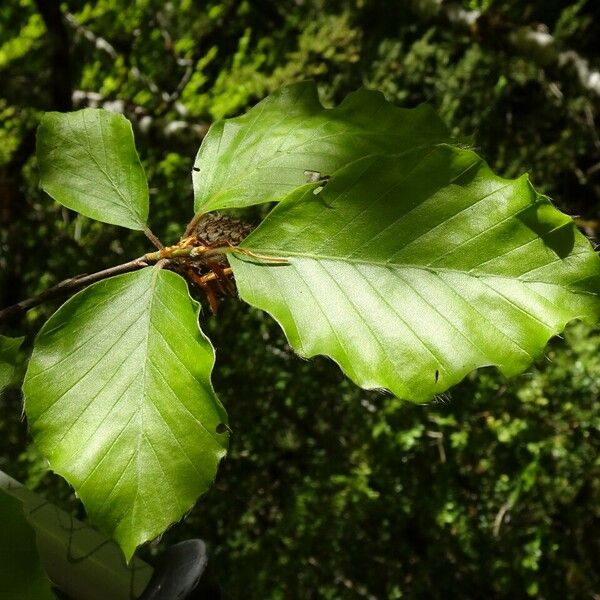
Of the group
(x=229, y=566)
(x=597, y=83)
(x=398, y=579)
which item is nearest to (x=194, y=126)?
(x=597, y=83)

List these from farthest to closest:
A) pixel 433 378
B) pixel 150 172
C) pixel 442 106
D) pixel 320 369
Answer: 1. pixel 442 106
2. pixel 150 172
3. pixel 320 369
4. pixel 433 378

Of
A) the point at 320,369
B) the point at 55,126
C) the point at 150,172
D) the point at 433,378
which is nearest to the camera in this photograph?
the point at 433,378

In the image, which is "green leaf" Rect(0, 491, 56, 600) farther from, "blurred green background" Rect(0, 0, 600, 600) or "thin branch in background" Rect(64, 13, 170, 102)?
"thin branch in background" Rect(64, 13, 170, 102)

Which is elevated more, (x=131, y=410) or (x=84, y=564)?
(x=131, y=410)

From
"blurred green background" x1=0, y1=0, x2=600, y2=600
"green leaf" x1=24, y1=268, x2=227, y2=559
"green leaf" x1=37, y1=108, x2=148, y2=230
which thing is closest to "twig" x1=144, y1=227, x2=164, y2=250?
"green leaf" x1=37, y1=108, x2=148, y2=230

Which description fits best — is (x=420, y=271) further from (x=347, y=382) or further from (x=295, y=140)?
(x=347, y=382)

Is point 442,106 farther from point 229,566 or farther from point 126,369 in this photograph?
point 126,369

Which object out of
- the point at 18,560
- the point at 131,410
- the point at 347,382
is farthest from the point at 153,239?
the point at 347,382
